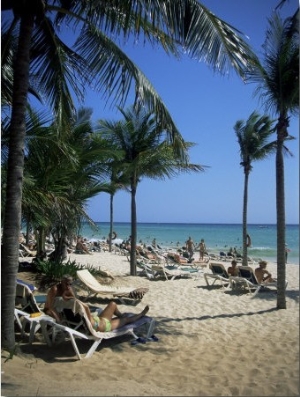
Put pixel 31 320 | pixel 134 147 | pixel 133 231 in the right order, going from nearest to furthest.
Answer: pixel 31 320 → pixel 133 231 → pixel 134 147

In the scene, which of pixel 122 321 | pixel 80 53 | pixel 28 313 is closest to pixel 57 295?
pixel 28 313

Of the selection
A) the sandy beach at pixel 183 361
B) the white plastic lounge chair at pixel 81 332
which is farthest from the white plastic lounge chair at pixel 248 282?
the white plastic lounge chair at pixel 81 332

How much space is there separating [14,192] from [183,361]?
2570 millimetres

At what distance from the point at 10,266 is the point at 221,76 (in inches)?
116

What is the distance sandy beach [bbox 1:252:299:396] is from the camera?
319 centimetres

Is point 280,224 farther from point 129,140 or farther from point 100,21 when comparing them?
point 129,140

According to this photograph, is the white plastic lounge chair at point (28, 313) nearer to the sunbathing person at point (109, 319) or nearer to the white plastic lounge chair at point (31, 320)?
the white plastic lounge chair at point (31, 320)

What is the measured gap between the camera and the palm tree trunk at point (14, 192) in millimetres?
3834

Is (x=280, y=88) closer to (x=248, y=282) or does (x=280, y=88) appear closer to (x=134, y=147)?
(x=248, y=282)

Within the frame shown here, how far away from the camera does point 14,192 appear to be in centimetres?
385

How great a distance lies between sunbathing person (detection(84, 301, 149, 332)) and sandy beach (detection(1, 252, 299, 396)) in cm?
25

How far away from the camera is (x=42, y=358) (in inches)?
164


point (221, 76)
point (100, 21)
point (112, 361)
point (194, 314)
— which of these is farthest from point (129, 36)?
point (194, 314)

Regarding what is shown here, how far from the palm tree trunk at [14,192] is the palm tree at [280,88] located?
319 cm
